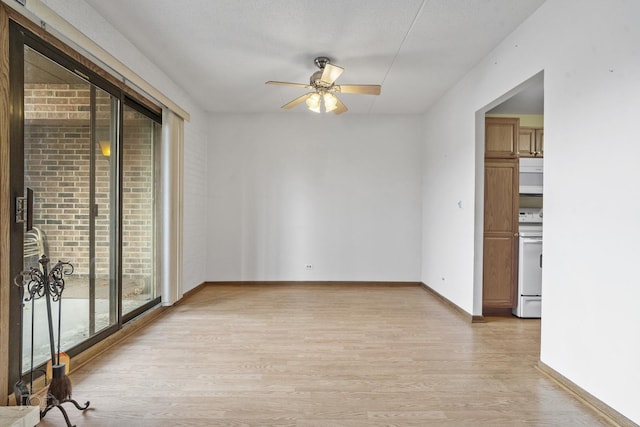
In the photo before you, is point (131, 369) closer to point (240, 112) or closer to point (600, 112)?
point (600, 112)

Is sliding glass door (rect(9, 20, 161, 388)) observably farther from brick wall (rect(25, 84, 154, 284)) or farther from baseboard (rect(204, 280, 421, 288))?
baseboard (rect(204, 280, 421, 288))

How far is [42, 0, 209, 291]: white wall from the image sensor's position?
Result: 2611 mm

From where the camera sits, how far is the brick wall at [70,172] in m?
2.27

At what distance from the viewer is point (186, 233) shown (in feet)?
15.1

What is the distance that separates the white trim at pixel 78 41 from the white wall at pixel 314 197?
1.96m

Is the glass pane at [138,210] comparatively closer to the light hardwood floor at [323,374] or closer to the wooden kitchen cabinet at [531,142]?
the light hardwood floor at [323,374]

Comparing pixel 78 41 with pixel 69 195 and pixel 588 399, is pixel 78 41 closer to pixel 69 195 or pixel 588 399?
pixel 69 195

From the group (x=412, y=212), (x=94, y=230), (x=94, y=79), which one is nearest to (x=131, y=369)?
(x=94, y=230)

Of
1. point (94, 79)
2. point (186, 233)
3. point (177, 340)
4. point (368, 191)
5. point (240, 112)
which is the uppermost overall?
point (240, 112)

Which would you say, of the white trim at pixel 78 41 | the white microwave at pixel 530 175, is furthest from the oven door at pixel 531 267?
the white trim at pixel 78 41

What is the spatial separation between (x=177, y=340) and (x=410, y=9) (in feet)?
10.9

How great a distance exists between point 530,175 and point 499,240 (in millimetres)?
852

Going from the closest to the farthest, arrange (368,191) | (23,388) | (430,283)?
(23,388) < (430,283) < (368,191)

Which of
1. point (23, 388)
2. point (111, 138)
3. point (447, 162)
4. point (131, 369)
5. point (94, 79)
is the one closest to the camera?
point (23, 388)
